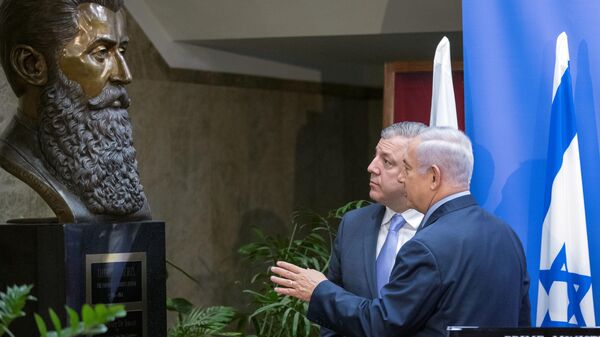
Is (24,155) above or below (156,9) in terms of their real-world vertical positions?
below

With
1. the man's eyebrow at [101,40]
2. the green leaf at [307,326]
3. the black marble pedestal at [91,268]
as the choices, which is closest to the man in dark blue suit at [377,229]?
the black marble pedestal at [91,268]

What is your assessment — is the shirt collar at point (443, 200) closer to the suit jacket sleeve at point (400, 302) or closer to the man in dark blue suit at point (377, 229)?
the suit jacket sleeve at point (400, 302)

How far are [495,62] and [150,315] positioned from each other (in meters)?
1.42

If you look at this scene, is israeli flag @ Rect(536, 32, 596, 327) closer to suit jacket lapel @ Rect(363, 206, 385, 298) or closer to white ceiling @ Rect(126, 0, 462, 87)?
suit jacket lapel @ Rect(363, 206, 385, 298)

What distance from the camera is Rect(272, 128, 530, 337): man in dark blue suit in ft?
8.81

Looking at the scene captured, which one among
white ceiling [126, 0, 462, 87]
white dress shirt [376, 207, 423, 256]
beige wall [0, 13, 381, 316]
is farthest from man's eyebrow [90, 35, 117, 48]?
white ceiling [126, 0, 462, 87]

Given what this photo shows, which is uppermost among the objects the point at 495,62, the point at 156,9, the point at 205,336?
the point at 156,9

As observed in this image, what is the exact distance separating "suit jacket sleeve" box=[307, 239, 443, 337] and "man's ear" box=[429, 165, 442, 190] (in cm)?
16

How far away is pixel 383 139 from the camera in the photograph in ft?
11.3

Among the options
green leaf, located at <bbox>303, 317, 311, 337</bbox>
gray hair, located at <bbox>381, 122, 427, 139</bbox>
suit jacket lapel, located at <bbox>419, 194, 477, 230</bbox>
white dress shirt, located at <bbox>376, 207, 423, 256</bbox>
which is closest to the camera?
suit jacket lapel, located at <bbox>419, 194, 477, 230</bbox>

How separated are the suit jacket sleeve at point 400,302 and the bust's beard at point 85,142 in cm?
105

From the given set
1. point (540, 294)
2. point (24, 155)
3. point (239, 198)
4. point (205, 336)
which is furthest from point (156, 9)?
point (540, 294)

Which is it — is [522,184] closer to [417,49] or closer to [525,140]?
[525,140]

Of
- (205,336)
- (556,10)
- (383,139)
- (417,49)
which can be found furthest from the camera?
(417,49)
